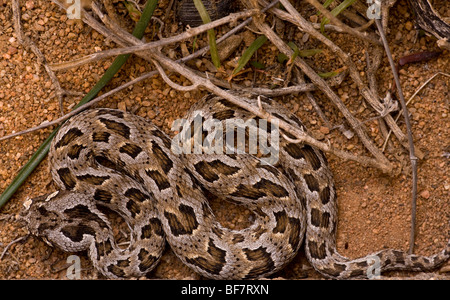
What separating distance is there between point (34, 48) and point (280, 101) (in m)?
2.78

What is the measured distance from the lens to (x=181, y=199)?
5.39 meters

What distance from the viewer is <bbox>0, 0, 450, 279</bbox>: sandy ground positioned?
5270 mm

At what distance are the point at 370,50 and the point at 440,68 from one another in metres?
0.74

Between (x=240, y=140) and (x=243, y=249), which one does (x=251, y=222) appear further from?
(x=240, y=140)

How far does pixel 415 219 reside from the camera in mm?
5152

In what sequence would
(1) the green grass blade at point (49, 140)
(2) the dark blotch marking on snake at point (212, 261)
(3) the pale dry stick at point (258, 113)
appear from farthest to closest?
(1) the green grass blade at point (49, 140), (2) the dark blotch marking on snake at point (212, 261), (3) the pale dry stick at point (258, 113)

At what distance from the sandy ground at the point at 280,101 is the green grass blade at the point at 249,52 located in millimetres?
265

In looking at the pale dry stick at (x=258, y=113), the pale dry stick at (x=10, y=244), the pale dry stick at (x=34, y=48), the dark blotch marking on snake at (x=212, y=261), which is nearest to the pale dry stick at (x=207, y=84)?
the pale dry stick at (x=258, y=113)

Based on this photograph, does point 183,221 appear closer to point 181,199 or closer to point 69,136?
point 181,199

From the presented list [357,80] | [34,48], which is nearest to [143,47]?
[34,48]

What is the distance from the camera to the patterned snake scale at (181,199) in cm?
525

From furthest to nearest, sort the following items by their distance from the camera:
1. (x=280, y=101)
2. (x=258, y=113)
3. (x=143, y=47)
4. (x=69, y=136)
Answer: (x=280, y=101) → (x=69, y=136) → (x=143, y=47) → (x=258, y=113)

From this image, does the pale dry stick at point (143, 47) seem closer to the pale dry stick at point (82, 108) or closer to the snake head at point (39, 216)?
the pale dry stick at point (82, 108)

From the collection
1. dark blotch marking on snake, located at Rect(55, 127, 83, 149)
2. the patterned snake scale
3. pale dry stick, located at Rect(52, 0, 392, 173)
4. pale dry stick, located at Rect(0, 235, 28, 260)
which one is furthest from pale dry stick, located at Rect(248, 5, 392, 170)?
pale dry stick, located at Rect(0, 235, 28, 260)
